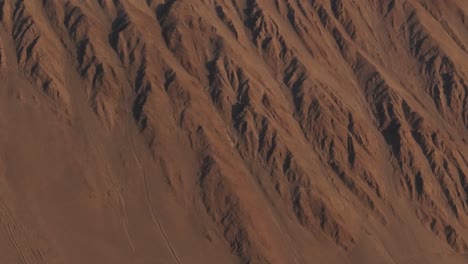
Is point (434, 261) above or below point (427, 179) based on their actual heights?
below

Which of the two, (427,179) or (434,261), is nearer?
(434,261)

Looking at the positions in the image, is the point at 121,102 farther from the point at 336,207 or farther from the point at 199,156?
the point at 336,207

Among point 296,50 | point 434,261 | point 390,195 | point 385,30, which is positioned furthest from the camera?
point 385,30

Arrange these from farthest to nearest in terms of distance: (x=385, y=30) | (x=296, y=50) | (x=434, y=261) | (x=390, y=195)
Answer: (x=385, y=30)
(x=296, y=50)
(x=390, y=195)
(x=434, y=261)

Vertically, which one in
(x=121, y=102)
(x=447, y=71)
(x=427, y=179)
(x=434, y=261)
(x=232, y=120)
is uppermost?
(x=121, y=102)

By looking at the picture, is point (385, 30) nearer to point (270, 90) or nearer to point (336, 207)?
point (270, 90)

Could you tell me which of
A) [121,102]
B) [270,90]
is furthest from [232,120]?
[121,102]
